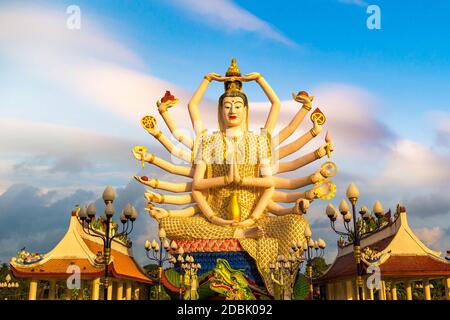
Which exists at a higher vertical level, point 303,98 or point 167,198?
point 303,98

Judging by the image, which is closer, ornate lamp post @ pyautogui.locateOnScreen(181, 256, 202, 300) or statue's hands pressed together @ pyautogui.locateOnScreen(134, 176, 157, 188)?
ornate lamp post @ pyautogui.locateOnScreen(181, 256, 202, 300)

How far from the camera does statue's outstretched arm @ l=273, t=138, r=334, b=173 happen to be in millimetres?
23266

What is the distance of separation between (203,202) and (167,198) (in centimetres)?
203

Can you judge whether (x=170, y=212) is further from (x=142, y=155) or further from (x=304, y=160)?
(x=304, y=160)

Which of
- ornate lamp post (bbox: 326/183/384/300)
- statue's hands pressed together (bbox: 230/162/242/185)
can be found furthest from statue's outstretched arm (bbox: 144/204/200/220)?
ornate lamp post (bbox: 326/183/384/300)

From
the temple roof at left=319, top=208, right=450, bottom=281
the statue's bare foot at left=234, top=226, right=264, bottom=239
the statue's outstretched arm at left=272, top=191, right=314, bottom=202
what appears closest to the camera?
the temple roof at left=319, top=208, right=450, bottom=281

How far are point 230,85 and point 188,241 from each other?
9151mm

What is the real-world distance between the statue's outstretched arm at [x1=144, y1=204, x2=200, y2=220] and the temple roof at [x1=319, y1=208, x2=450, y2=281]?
8.42m

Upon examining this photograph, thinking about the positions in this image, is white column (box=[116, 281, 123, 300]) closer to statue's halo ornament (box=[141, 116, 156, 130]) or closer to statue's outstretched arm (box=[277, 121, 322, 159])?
statue's halo ornament (box=[141, 116, 156, 130])

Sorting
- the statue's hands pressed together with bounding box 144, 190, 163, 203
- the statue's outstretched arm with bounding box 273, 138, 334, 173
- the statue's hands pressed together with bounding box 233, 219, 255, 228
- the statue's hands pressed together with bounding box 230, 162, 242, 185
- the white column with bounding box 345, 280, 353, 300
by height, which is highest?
the statue's outstretched arm with bounding box 273, 138, 334, 173

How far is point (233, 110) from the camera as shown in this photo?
2477 centimetres

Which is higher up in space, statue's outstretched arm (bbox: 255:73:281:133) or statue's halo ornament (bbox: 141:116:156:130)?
statue's outstretched arm (bbox: 255:73:281:133)

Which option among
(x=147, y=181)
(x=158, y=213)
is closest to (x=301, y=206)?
(x=158, y=213)
